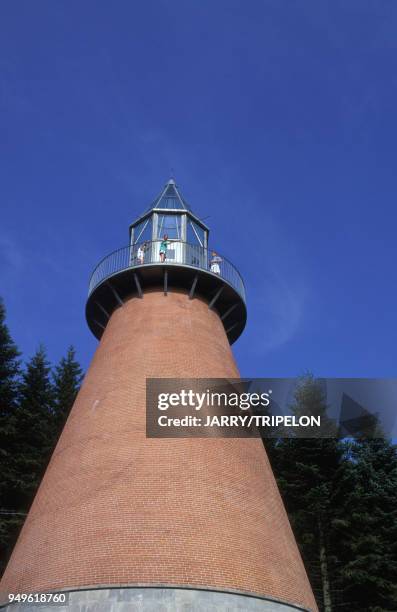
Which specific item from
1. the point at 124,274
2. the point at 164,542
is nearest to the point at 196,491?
the point at 164,542

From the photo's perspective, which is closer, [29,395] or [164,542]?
[164,542]

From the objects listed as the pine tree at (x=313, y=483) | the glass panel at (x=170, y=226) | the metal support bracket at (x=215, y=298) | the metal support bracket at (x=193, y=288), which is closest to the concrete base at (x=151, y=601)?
the metal support bracket at (x=193, y=288)

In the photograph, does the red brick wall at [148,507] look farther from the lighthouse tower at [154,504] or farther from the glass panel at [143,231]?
the glass panel at [143,231]

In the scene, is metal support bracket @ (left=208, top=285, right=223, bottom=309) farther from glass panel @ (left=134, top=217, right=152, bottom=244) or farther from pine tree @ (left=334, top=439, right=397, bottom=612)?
pine tree @ (left=334, top=439, right=397, bottom=612)

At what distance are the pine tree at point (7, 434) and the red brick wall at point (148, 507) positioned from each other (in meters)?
9.06

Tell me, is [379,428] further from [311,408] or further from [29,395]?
[29,395]

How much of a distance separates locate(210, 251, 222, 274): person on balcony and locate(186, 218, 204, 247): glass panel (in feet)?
3.66

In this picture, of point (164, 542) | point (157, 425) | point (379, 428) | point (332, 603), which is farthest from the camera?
point (379, 428)

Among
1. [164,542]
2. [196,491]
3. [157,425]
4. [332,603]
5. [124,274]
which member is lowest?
[332,603]

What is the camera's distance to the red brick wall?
11609 mm

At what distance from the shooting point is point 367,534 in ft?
74.2

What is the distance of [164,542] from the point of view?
38.7 ft

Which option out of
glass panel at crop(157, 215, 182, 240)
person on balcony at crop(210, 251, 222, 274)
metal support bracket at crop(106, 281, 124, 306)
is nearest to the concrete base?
Result: metal support bracket at crop(106, 281, 124, 306)

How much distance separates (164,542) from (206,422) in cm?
367
